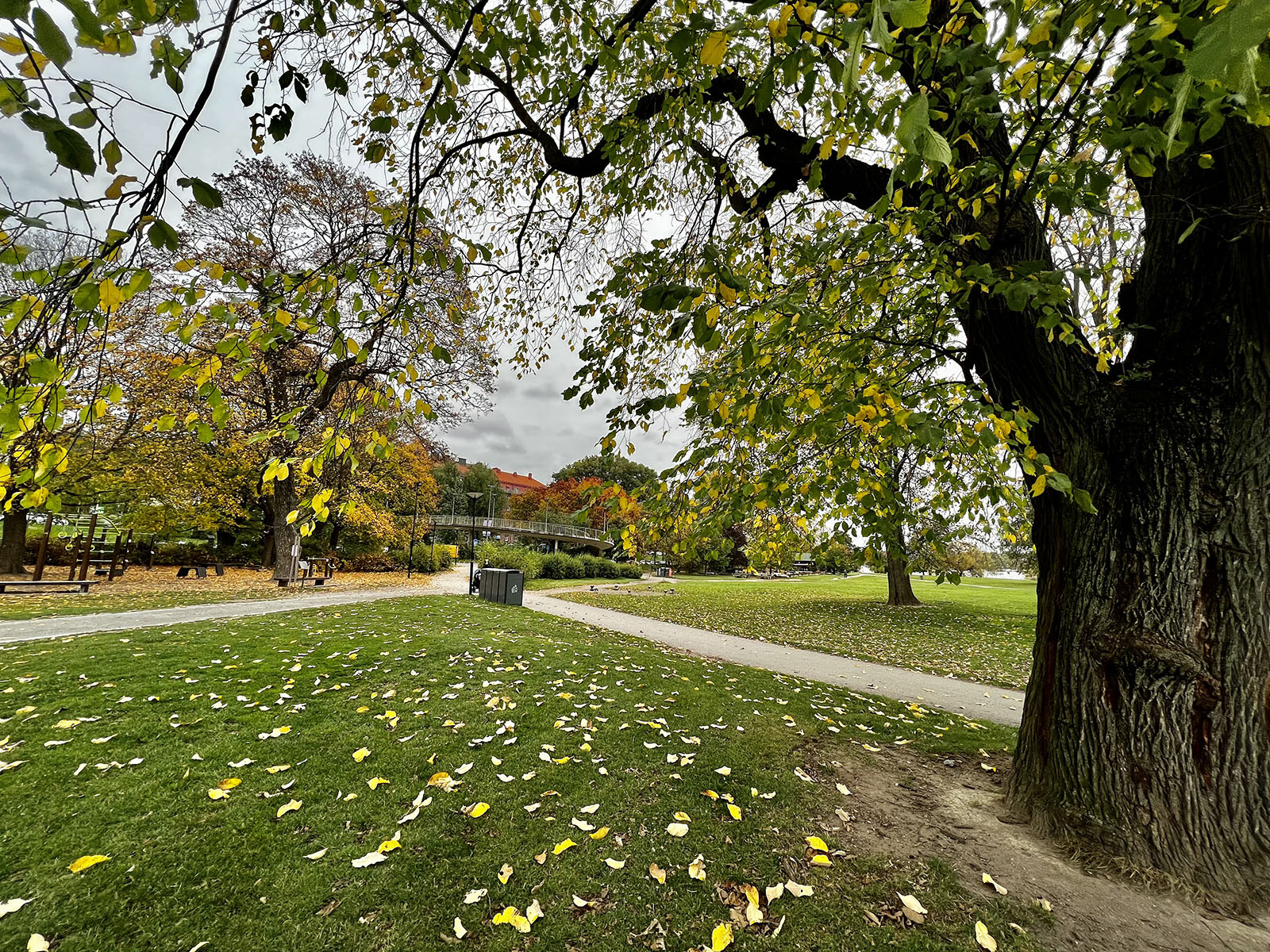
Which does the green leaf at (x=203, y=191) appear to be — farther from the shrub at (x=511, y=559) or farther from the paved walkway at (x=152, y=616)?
Answer: the shrub at (x=511, y=559)

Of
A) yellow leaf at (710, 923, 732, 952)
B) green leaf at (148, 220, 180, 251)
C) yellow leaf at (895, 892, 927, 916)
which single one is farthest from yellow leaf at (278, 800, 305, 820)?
yellow leaf at (895, 892, 927, 916)

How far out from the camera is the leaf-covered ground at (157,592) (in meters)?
9.89

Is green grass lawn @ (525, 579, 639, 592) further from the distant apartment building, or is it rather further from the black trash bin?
the distant apartment building

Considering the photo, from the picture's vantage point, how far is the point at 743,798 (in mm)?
3572

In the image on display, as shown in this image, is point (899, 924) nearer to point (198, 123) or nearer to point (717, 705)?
point (717, 705)

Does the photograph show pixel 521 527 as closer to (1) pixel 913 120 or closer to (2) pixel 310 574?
(2) pixel 310 574

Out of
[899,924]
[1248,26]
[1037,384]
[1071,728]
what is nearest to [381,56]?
[1248,26]

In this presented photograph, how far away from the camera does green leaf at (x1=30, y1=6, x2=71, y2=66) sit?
46.4 inches

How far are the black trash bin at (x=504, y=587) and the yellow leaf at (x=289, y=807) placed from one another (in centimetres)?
1047

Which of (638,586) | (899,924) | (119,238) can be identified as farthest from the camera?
(638,586)

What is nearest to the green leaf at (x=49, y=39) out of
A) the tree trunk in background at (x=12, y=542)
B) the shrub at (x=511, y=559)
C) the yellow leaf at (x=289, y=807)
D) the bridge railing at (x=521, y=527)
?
the yellow leaf at (x=289, y=807)

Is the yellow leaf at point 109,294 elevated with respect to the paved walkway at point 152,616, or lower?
elevated

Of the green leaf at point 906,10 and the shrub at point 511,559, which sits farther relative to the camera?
the shrub at point 511,559

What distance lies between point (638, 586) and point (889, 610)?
12821 mm
